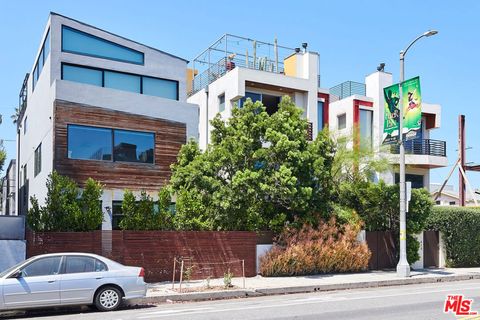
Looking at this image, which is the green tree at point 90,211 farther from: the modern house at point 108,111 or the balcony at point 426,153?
the balcony at point 426,153

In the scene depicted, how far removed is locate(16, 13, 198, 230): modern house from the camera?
22.0 meters

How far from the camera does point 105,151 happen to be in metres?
22.5

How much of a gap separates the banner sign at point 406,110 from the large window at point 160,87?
896 cm

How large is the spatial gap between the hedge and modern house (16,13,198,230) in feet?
38.1

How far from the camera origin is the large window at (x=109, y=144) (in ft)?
72.1

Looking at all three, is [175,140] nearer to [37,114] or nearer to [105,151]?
[105,151]

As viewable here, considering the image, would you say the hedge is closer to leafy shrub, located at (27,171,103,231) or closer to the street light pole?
the street light pole

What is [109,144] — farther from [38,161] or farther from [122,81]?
[38,161]

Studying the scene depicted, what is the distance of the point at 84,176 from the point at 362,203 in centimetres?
1090

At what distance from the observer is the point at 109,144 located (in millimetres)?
22609

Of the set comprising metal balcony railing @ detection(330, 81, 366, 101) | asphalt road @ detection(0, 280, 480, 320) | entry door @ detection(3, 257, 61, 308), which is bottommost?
asphalt road @ detection(0, 280, 480, 320)

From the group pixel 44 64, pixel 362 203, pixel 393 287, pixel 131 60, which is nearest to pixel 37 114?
pixel 44 64

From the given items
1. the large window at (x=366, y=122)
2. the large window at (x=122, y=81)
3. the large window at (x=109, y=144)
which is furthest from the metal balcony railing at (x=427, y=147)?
the large window at (x=122, y=81)

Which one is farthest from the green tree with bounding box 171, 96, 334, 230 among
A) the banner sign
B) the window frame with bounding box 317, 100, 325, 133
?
the window frame with bounding box 317, 100, 325, 133
